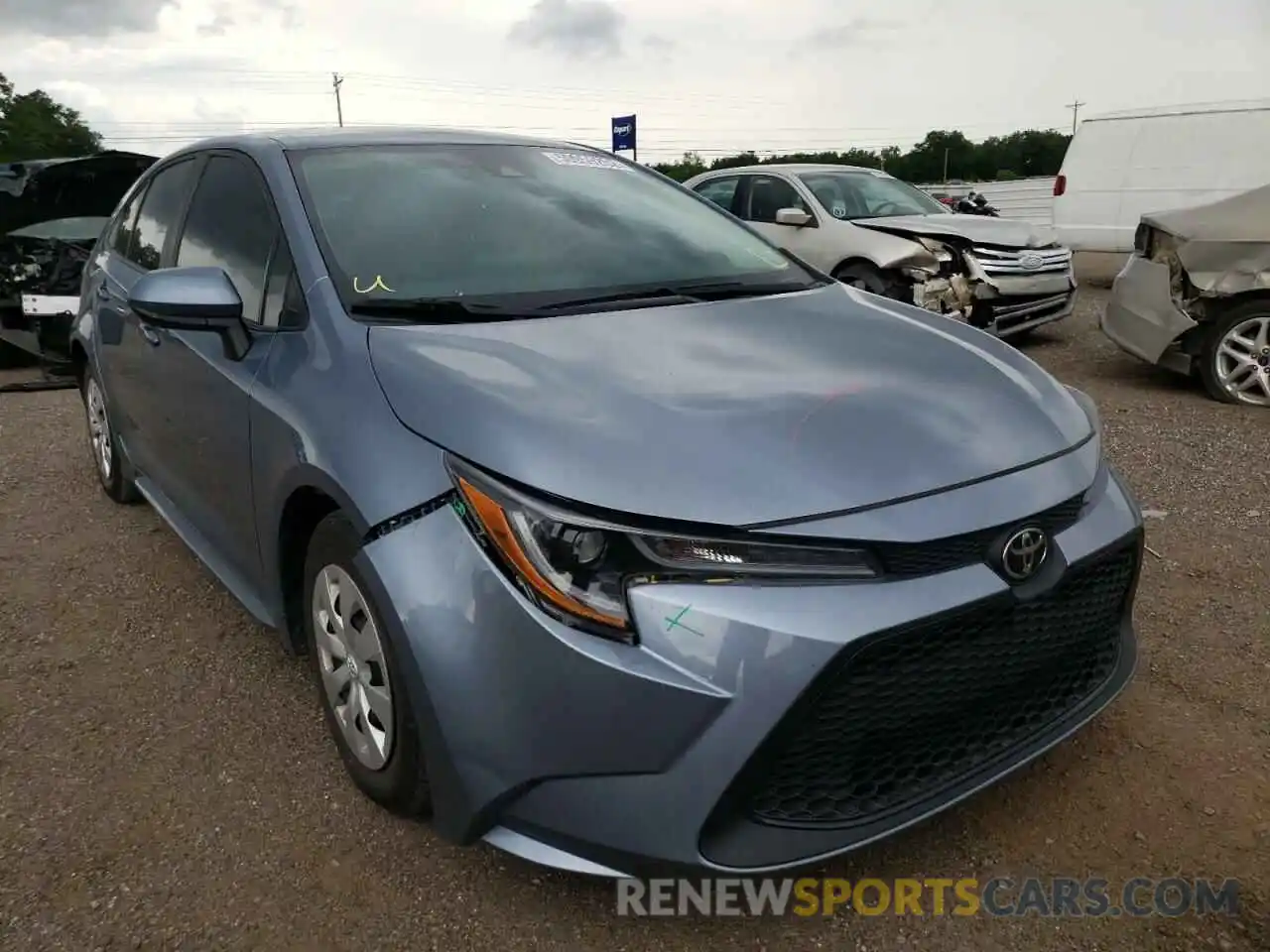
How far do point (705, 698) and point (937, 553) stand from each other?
50 centimetres

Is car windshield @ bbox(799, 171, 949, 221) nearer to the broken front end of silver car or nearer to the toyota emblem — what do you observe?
the broken front end of silver car

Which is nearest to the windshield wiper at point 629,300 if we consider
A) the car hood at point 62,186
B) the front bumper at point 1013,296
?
the front bumper at point 1013,296

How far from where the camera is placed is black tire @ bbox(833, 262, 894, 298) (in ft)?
A: 25.6

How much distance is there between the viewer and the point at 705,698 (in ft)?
5.43

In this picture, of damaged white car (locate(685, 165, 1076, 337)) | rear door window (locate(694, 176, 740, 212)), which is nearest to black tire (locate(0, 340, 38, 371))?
Answer: rear door window (locate(694, 176, 740, 212))

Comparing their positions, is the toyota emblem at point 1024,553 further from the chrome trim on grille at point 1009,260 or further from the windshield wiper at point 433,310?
the chrome trim on grille at point 1009,260

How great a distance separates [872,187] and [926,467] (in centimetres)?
793

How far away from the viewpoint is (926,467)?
6.14ft

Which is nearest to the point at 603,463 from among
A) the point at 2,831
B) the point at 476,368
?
the point at 476,368

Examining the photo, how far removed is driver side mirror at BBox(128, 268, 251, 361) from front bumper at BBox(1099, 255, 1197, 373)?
5611mm

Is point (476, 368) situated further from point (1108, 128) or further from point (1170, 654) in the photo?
point (1108, 128)

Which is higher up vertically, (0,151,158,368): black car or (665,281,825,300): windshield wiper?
(665,281,825,300): windshield wiper

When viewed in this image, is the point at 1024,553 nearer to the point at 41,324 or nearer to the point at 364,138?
the point at 364,138

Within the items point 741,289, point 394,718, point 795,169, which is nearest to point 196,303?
point 394,718
